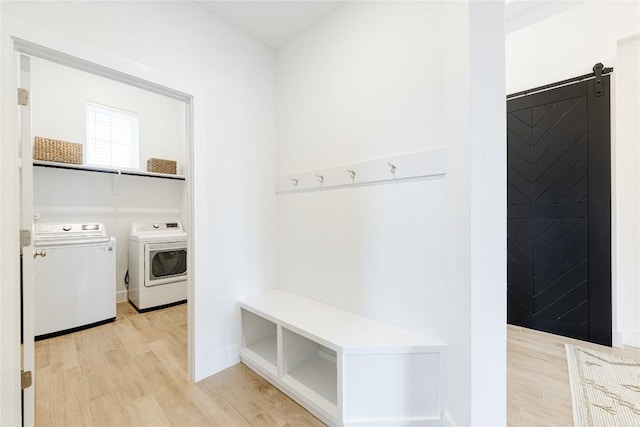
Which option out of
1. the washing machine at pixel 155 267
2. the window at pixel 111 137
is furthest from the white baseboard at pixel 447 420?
the window at pixel 111 137

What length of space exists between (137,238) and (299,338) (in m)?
2.48

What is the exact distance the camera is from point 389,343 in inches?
54.4

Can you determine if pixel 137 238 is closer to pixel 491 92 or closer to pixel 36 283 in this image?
pixel 36 283

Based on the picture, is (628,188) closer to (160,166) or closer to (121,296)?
(160,166)

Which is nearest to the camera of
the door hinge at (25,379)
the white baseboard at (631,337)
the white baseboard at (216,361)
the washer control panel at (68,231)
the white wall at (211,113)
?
the door hinge at (25,379)

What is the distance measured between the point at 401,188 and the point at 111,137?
3693 millimetres

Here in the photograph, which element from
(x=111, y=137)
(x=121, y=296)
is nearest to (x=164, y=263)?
(x=121, y=296)

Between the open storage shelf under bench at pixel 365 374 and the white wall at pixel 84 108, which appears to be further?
the white wall at pixel 84 108

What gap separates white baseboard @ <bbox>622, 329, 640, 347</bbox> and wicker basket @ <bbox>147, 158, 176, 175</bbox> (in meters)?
5.11

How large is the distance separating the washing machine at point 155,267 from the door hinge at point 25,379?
6.03ft

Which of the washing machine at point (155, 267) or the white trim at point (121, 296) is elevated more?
the washing machine at point (155, 267)

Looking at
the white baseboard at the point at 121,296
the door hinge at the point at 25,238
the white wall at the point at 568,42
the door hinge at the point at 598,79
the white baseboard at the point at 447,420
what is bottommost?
the white baseboard at the point at 121,296

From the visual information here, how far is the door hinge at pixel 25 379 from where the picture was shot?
4.30ft

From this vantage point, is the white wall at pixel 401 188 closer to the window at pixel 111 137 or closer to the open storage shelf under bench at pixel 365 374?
the open storage shelf under bench at pixel 365 374
